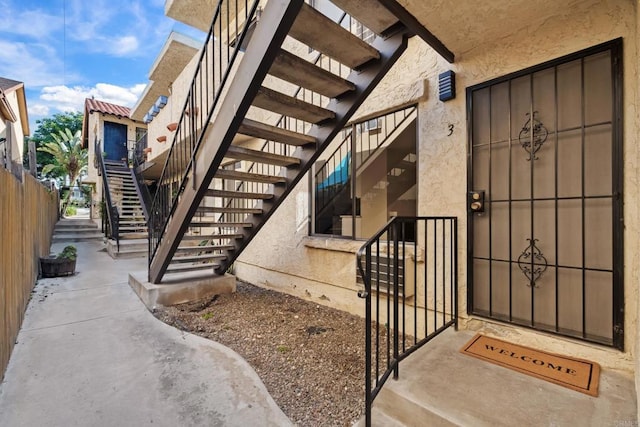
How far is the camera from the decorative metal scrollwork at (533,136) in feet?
7.61

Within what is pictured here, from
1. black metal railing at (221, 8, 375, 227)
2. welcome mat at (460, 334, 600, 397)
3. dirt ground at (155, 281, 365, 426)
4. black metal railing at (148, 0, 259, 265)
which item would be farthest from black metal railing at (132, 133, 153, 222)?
welcome mat at (460, 334, 600, 397)

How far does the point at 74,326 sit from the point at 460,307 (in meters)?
4.06

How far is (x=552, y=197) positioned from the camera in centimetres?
225

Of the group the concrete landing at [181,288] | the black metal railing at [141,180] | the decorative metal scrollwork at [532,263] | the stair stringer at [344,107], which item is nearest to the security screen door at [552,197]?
the decorative metal scrollwork at [532,263]

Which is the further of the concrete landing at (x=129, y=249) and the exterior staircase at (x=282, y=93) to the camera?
the concrete landing at (x=129, y=249)

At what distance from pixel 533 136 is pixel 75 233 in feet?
44.7

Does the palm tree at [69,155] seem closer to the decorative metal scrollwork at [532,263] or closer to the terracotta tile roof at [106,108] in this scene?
the terracotta tile roof at [106,108]

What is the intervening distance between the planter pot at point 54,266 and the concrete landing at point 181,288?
1.81 m

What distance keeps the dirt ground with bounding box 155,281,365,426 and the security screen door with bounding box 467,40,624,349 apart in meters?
1.28

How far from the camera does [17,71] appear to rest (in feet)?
41.5

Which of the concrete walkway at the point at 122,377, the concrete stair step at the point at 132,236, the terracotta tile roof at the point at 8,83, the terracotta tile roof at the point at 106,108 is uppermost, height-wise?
the terracotta tile roof at the point at 106,108

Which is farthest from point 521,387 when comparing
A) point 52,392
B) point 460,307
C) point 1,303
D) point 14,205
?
point 14,205

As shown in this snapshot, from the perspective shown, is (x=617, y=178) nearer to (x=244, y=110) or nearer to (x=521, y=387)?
(x=521, y=387)

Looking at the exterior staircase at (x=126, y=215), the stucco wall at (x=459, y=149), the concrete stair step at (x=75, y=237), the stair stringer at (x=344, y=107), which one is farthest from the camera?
the concrete stair step at (x=75, y=237)
